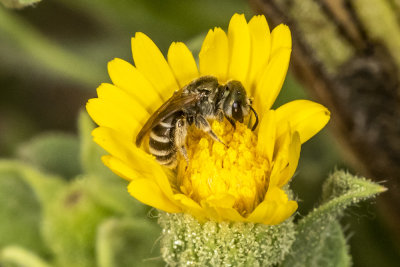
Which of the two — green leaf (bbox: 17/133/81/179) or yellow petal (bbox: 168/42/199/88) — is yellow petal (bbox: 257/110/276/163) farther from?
green leaf (bbox: 17/133/81/179)

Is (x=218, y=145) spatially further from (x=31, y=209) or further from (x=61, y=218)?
(x=31, y=209)

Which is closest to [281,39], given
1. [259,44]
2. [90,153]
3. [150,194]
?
[259,44]

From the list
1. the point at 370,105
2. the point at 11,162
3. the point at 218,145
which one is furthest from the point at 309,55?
the point at 11,162

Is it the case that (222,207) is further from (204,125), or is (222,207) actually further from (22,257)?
(22,257)

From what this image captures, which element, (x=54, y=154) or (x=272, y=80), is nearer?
(x=272, y=80)

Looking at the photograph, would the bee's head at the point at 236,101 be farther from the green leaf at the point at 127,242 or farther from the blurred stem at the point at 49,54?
the blurred stem at the point at 49,54

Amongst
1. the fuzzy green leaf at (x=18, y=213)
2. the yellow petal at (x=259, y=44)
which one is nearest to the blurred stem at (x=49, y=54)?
the fuzzy green leaf at (x=18, y=213)

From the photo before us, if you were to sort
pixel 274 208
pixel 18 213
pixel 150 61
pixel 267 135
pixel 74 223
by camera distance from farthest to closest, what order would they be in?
1. pixel 18 213
2. pixel 74 223
3. pixel 150 61
4. pixel 267 135
5. pixel 274 208
